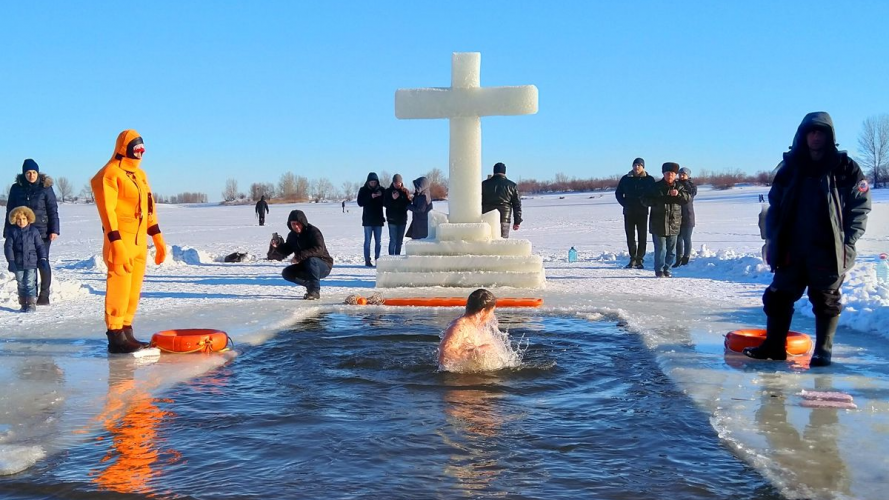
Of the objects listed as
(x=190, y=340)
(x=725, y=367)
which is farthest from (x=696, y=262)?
(x=190, y=340)

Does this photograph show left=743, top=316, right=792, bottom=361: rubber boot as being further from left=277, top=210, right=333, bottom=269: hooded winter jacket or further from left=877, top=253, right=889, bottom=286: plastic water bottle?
left=877, top=253, right=889, bottom=286: plastic water bottle

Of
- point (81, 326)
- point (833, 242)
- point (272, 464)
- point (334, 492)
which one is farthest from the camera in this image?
point (81, 326)

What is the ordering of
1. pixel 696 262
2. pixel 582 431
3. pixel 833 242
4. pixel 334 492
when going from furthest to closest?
pixel 696 262 → pixel 833 242 → pixel 582 431 → pixel 334 492

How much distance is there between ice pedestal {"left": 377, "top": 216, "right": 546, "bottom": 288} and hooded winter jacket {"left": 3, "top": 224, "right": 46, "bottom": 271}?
4.34 meters

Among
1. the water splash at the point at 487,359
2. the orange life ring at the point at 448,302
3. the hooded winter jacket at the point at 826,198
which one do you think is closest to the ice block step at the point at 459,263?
the orange life ring at the point at 448,302

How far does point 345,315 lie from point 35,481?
5510 mm

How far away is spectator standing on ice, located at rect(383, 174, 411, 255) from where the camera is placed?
48.6 feet

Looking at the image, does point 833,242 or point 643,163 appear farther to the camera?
point 643,163

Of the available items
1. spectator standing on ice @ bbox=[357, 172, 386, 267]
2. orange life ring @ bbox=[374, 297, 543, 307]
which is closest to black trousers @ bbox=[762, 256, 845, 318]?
orange life ring @ bbox=[374, 297, 543, 307]

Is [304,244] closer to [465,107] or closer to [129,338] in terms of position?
[465,107]

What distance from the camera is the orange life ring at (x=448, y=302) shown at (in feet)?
31.0

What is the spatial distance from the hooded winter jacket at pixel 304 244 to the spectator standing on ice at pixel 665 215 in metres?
5.33

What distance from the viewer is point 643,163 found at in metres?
13.8

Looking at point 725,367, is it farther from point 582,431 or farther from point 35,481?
point 35,481
